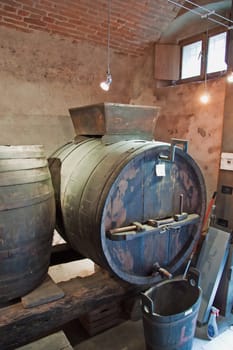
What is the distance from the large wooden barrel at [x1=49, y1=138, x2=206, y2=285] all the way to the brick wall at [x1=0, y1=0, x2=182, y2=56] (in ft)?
5.10

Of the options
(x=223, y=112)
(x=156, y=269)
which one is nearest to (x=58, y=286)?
(x=156, y=269)

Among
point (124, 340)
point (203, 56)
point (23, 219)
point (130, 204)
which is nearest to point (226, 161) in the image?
point (130, 204)

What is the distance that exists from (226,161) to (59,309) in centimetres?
174

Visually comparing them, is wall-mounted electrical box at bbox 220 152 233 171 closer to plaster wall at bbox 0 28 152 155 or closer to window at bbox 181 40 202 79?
window at bbox 181 40 202 79

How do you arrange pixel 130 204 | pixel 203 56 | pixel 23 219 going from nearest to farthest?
1. pixel 23 219
2. pixel 130 204
3. pixel 203 56

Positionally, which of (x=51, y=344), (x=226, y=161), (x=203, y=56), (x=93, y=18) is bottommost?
(x=51, y=344)

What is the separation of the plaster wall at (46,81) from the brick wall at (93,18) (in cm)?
12

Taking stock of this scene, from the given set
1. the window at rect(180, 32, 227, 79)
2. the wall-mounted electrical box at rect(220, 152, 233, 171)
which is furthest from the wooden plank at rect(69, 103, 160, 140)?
the window at rect(180, 32, 227, 79)

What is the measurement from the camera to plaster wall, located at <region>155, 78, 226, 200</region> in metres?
2.53

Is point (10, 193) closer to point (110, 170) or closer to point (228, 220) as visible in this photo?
point (110, 170)

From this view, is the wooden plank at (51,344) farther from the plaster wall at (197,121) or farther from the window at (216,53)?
the window at (216,53)

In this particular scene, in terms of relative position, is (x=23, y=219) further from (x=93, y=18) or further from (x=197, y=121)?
(x=93, y=18)

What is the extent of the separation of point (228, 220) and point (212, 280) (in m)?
0.52

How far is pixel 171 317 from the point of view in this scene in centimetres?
144
